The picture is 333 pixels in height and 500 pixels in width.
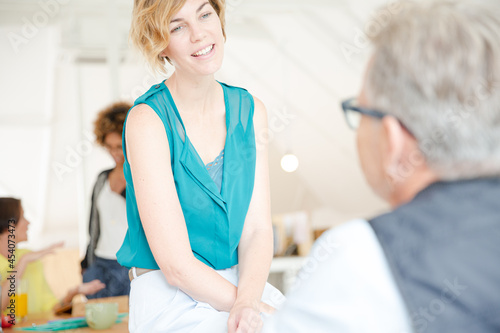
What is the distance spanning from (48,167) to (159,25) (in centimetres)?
602

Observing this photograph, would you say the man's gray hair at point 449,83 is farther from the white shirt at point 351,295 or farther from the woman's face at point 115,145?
the woman's face at point 115,145

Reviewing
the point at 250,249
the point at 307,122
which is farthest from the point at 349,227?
the point at 307,122

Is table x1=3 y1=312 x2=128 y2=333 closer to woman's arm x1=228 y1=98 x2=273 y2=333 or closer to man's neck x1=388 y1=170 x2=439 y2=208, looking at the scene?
woman's arm x1=228 y1=98 x2=273 y2=333

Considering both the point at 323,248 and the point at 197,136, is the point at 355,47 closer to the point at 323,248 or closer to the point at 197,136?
the point at 197,136

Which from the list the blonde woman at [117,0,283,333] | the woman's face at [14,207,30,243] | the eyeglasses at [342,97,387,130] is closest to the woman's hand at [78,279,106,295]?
the woman's face at [14,207,30,243]

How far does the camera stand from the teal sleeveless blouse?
4.29 feet

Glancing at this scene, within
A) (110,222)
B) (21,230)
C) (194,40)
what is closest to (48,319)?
(21,230)

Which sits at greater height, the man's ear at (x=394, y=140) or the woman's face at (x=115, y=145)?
the woman's face at (x=115, y=145)

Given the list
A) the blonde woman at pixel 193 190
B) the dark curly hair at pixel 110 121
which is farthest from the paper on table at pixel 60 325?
the dark curly hair at pixel 110 121

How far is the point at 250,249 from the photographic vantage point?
1.37 metres

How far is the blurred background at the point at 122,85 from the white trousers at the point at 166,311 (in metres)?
4.43

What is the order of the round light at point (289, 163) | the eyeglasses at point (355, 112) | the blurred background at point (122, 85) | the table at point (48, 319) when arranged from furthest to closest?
the round light at point (289, 163)
the blurred background at point (122, 85)
the table at point (48, 319)
the eyeglasses at point (355, 112)

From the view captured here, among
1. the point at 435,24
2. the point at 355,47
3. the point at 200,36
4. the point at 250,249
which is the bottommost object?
the point at 250,249

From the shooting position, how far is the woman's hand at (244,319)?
3.76 feet
